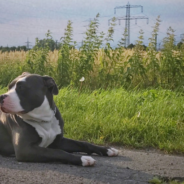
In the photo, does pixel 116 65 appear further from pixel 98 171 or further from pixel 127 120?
Result: pixel 98 171

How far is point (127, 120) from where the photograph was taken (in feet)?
19.6

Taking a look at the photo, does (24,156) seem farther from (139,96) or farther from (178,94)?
(178,94)

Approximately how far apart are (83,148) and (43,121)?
0.66 metres

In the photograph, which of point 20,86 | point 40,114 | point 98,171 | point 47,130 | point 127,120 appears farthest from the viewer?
point 127,120

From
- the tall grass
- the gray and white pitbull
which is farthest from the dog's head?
the tall grass

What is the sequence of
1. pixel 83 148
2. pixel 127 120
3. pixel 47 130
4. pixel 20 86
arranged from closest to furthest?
1. pixel 20 86
2. pixel 47 130
3. pixel 83 148
4. pixel 127 120

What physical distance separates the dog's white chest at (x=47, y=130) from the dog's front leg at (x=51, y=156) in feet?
0.71

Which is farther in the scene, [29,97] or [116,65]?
[116,65]

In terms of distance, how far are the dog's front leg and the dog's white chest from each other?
0.71ft

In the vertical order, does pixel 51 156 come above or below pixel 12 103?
below

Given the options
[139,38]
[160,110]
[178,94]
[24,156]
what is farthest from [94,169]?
[139,38]

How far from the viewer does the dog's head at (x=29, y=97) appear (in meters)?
3.97

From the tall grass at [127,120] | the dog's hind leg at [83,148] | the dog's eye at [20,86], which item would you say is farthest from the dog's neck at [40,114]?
the tall grass at [127,120]

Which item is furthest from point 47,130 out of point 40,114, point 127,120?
point 127,120
